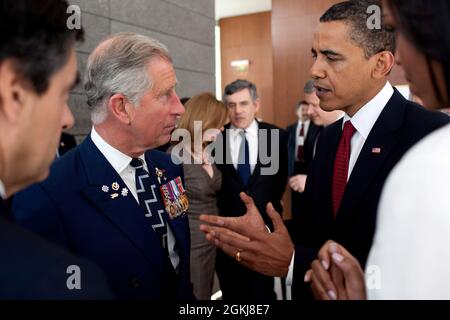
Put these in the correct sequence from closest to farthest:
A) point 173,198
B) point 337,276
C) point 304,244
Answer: point 337,276 → point 173,198 → point 304,244

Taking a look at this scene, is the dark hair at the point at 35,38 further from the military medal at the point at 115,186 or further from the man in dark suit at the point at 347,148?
the man in dark suit at the point at 347,148

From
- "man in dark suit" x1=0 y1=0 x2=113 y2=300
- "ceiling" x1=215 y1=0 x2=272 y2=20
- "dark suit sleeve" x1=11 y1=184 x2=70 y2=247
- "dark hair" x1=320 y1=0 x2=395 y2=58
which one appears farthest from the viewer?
"ceiling" x1=215 y1=0 x2=272 y2=20

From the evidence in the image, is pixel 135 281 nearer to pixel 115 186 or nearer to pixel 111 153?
pixel 115 186

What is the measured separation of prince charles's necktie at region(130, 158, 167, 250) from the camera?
155 centimetres

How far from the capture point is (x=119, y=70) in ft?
4.88

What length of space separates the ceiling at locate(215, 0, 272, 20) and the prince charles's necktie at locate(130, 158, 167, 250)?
7969mm

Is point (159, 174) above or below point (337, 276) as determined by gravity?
above

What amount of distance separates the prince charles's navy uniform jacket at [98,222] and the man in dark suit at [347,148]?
9.8 inches

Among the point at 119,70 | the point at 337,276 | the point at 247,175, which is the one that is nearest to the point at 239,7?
the point at 247,175

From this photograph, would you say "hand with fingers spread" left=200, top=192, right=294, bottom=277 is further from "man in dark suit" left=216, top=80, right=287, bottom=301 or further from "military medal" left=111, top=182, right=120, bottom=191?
"man in dark suit" left=216, top=80, right=287, bottom=301

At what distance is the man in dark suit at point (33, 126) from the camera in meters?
0.65

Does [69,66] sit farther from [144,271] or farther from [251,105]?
[251,105]

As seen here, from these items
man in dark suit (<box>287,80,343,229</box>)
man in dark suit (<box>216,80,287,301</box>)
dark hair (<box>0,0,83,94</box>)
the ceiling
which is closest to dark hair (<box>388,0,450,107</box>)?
dark hair (<box>0,0,83,94</box>)

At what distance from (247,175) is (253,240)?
6.44 feet
